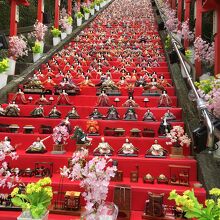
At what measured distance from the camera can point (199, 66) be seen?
777cm

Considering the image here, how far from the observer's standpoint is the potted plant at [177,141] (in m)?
5.08

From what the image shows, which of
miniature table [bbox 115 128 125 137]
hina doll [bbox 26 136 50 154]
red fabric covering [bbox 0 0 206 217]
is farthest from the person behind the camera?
miniature table [bbox 115 128 125 137]

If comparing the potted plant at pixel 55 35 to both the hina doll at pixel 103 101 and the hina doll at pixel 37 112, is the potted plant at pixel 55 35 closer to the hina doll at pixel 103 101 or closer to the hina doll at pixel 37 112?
the hina doll at pixel 103 101

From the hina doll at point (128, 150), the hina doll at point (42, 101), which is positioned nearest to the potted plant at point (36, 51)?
the hina doll at point (42, 101)

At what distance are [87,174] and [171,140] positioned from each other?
2.35 metres

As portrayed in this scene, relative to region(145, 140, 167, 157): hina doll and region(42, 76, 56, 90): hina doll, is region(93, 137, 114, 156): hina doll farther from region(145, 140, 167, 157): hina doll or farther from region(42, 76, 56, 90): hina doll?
region(42, 76, 56, 90): hina doll

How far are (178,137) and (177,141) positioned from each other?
7 centimetres

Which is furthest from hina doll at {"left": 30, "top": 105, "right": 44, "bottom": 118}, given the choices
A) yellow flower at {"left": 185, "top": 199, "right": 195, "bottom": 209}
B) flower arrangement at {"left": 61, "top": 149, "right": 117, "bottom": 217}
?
yellow flower at {"left": 185, "top": 199, "right": 195, "bottom": 209}

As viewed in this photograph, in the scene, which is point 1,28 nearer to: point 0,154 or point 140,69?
point 140,69

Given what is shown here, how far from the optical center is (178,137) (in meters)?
5.22

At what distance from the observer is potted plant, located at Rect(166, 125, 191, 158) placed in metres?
5.08

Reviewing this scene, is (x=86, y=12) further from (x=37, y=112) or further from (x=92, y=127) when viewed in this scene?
(x=92, y=127)

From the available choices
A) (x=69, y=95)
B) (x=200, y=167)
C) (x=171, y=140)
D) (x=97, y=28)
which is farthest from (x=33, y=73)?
(x=97, y=28)

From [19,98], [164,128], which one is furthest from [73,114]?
[164,128]
